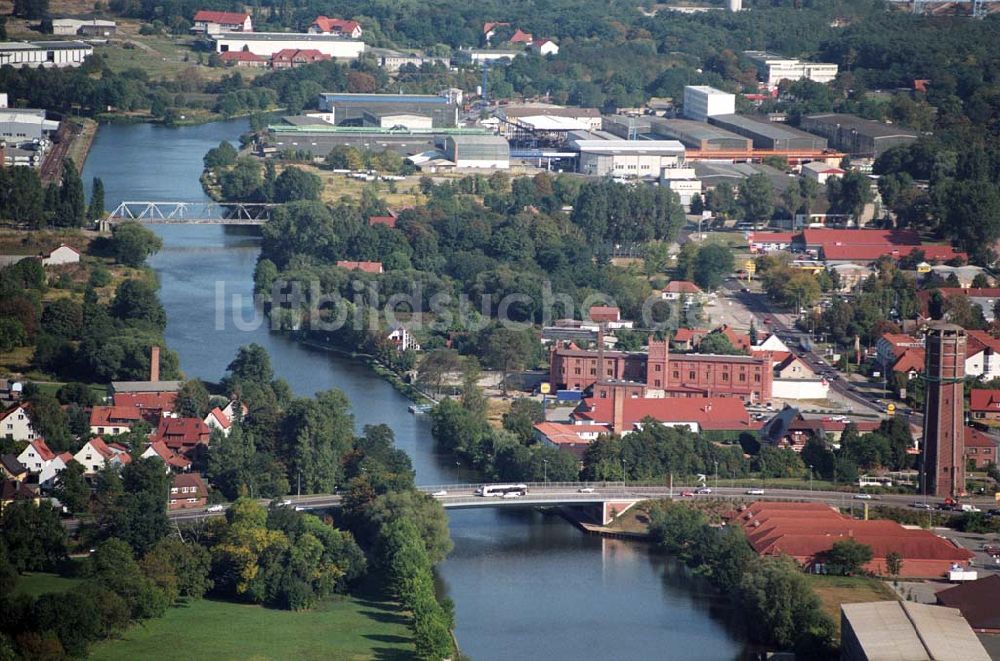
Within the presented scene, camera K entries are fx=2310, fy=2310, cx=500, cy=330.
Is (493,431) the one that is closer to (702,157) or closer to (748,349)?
(748,349)

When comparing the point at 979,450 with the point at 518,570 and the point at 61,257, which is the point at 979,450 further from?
the point at 61,257

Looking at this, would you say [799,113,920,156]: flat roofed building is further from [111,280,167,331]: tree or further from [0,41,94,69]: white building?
[111,280,167,331]: tree

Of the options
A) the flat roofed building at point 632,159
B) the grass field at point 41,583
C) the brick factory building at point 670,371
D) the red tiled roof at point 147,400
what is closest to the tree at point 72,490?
the grass field at point 41,583

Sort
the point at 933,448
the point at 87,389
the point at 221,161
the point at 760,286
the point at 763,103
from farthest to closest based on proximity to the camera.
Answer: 1. the point at 763,103
2. the point at 221,161
3. the point at 760,286
4. the point at 87,389
5. the point at 933,448

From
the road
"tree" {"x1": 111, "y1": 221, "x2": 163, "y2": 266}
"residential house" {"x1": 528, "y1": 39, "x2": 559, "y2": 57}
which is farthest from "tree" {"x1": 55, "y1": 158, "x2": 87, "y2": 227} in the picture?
"residential house" {"x1": 528, "y1": 39, "x2": 559, "y2": 57}

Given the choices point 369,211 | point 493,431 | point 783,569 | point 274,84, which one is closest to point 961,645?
point 783,569

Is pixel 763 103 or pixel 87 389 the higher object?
pixel 763 103

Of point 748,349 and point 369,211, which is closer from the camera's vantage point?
point 748,349

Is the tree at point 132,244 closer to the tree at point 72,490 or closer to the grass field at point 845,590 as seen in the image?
the tree at point 72,490
